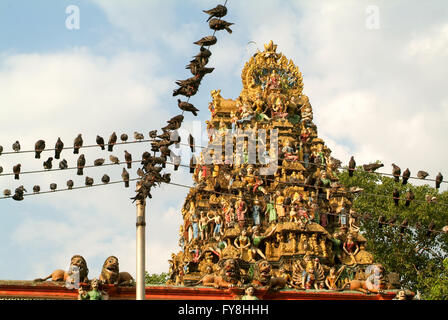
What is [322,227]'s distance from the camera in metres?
34.2

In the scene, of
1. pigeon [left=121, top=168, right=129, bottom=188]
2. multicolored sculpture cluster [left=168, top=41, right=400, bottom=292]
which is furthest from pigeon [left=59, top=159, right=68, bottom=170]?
multicolored sculpture cluster [left=168, top=41, right=400, bottom=292]

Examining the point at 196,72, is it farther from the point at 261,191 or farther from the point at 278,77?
the point at 278,77

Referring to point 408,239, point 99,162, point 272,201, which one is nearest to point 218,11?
point 99,162

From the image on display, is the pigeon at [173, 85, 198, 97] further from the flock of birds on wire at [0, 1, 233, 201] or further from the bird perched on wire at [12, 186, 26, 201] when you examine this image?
the bird perched on wire at [12, 186, 26, 201]

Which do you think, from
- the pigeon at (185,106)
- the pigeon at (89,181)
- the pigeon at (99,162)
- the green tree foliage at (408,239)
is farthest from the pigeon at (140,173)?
the green tree foliage at (408,239)

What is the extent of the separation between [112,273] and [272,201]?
48.5ft

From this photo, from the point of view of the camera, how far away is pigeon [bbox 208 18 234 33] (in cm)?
1713

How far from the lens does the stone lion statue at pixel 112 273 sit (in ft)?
75.2

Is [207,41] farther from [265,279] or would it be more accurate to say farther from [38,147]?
[265,279]

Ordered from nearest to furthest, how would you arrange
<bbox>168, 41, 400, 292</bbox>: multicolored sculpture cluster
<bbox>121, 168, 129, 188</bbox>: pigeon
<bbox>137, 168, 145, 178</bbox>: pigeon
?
<bbox>137, 168, 145, 178</bbox>: pigeon < <bbox>121, 168, 129, 188</bbox>: pigeon < <bbox>168, 41, 400, 292</bbox>: multicolored sculpture cluster

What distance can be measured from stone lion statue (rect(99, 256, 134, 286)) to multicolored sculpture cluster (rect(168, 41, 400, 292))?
581cm

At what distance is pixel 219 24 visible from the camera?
17.2m

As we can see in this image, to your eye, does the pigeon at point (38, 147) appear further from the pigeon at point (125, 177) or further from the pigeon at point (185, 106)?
the pigeon at point (185, 106)
